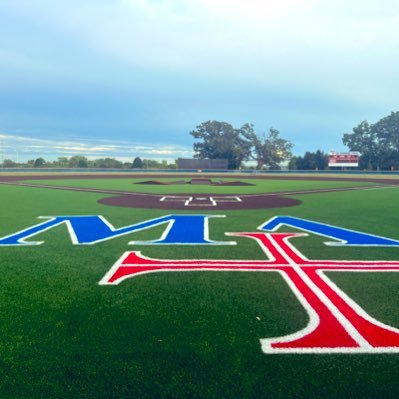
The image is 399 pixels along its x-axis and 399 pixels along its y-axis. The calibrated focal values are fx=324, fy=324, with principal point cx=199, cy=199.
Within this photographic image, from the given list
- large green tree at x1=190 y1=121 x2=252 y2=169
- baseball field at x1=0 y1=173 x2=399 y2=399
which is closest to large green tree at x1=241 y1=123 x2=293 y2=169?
large green tree at x1=190 y1=121 x2=252 y2=169

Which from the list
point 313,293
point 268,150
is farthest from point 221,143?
point 313,293

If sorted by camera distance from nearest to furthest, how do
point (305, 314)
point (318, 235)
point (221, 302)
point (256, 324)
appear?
point (256, 324) → point (305, 314) → point (221, 302) → point (318, 235)

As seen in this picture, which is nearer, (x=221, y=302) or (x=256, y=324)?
(x=256, y=324)

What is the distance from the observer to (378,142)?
3113 inches

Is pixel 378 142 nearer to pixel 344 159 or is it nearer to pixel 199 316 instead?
pixel 344 159

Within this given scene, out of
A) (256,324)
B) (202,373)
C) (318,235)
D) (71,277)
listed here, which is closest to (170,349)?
(202,373)

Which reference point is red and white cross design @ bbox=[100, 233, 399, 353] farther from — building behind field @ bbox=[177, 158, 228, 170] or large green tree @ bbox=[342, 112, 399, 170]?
large green tree @ bbox=[342, 112, 399, 170]

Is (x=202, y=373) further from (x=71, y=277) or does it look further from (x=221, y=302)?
(x=71, y=277)

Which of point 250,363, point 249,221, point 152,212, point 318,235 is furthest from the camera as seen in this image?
point 152,212

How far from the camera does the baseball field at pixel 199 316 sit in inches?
Result: 114

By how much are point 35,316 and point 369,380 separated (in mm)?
3774

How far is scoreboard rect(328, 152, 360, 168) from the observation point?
200ft

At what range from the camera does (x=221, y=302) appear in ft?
15.0

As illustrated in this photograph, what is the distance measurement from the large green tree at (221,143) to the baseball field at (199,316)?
78762 mm
